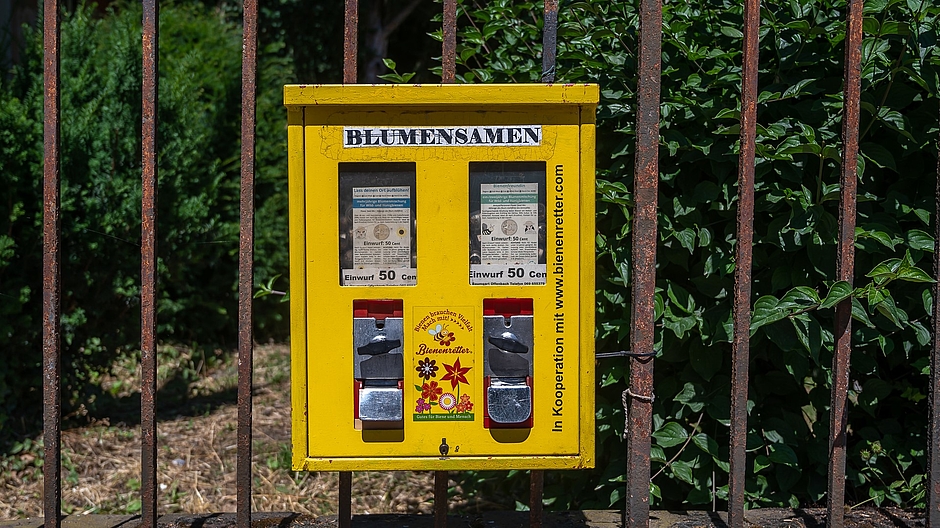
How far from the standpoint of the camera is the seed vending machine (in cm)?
210

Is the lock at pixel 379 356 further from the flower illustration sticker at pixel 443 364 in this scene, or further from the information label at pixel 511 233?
Result: the information label at pixel 511 233

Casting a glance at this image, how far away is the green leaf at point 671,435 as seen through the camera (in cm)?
258

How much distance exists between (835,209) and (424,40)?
9993 mm

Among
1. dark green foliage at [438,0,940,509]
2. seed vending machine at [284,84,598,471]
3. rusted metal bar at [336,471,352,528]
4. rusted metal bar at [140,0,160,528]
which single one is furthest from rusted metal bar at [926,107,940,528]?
rusted metal bar at [140,0,160,528]

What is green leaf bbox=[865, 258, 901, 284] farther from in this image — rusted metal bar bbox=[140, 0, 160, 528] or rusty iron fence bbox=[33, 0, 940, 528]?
rusted metal bar bbox=[140, 0, 160, 528]

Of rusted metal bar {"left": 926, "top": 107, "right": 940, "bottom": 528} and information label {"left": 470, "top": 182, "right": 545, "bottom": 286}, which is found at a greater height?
information label {"left": 470, "top": 182, "right": 545, "bottom": 286}

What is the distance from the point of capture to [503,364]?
7.02 ft

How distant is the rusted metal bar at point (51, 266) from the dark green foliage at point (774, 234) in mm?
1259

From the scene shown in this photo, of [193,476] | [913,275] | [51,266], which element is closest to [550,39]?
[913,275]

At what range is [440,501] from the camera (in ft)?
7.66

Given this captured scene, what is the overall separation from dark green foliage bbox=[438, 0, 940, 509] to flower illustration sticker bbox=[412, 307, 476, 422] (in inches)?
26.5

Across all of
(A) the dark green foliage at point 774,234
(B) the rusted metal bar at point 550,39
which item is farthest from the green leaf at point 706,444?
(B) the rusted metal bar at point 550,39

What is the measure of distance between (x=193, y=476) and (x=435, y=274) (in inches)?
111

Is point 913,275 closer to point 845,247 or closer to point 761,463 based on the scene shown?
point 845,247
